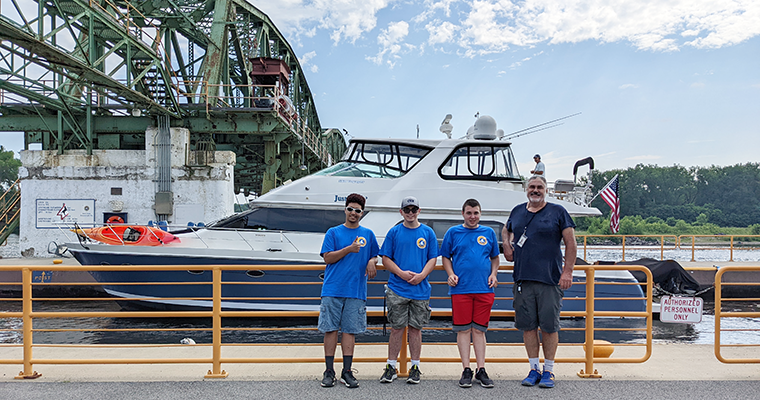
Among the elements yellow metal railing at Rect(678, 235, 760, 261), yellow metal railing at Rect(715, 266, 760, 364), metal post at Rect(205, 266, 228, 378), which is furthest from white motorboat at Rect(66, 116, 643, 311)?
yellow metal railing at Rect(678, 235, 760, 261)

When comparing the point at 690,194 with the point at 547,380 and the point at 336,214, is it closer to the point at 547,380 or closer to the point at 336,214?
the point at 336,214

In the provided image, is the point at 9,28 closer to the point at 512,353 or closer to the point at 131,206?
the point at 131,206

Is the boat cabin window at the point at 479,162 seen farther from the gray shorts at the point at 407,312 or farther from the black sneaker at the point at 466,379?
the black sneaker at the point at 466,379

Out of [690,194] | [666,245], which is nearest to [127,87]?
[666,245]

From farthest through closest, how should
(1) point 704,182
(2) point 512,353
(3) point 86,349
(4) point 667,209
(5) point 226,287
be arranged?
(1) point 704,182, (4) point 667,209, (5) point 226,287, (3) point 86,349, (2) point 512,353

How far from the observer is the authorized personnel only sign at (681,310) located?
13.8 ft

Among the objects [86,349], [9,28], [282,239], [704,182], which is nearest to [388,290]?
[86,349]

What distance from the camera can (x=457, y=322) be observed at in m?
3.75

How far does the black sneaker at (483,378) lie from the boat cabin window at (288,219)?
501 centimetres

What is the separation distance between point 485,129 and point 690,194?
8750cm

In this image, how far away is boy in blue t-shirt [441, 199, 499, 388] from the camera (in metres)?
3.70

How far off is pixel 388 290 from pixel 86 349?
12.8 ft

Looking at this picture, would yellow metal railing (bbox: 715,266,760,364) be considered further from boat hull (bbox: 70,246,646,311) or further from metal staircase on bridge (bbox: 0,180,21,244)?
metal staircase on bridge (bbox: 0,180,21,244)

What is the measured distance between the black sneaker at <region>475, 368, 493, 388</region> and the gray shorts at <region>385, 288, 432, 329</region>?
0.64 m
